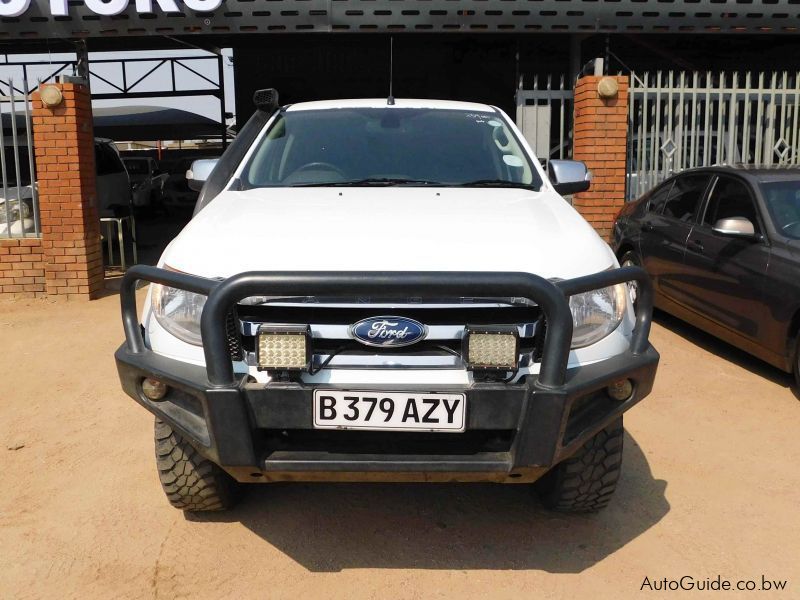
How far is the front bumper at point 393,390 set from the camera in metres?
2.29

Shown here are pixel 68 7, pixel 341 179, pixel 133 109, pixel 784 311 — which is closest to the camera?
pixel 341 179

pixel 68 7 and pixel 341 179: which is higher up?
pixel 68 7

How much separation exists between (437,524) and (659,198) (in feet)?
14.5

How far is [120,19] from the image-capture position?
8.16m

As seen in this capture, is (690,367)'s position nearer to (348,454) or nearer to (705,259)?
(705,259)

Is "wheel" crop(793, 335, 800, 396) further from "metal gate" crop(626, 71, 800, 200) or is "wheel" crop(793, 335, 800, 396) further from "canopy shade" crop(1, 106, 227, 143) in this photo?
"canopy shade" crop(1, 106, 227, 143)

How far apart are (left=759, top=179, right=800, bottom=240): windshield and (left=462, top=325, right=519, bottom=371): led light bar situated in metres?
3.30

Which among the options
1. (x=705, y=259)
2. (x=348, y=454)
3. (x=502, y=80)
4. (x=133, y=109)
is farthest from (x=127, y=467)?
(x=133, y=109)

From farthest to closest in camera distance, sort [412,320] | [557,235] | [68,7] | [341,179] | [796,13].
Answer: [796,13] → [68,7] → [341,179] → [557,235] → [412,320]

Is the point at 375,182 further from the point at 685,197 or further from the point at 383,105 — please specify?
the point at 685,197

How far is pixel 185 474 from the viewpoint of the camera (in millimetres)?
2922

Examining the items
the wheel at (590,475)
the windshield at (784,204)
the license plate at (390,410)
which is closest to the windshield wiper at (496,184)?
the wheel at (590,475)

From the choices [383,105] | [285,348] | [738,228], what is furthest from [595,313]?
[738,228]

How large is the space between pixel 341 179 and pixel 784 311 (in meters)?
2.87
